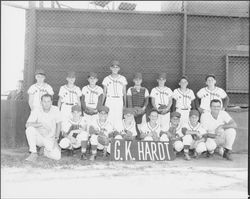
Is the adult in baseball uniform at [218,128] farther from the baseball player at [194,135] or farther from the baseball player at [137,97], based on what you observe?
the baseball player at [137,97]

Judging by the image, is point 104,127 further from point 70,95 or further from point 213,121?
point 213,121

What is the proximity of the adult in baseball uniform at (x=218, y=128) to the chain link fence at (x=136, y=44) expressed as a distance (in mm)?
1499

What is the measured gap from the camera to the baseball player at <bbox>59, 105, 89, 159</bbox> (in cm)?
664

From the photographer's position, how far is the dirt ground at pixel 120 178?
412 centimetres

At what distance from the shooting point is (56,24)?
8453 millimetres

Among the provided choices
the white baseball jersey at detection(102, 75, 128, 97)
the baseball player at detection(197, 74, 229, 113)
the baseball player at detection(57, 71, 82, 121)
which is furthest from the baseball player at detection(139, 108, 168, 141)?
the baseball player at detection(57, 71, 82, 121)

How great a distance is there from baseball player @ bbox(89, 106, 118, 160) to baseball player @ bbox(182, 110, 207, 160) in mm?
1403

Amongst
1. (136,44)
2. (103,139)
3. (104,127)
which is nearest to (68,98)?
(104,127)

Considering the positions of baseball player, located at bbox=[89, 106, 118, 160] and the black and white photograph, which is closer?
the black and white photograph

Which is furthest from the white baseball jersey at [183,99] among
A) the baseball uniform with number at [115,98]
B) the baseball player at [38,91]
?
the baseball player at [38,91]

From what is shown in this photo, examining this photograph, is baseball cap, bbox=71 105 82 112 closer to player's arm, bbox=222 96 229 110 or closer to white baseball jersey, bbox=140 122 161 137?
white baseball jersey, bbox=140 122 161 137

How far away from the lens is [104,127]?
6.92m

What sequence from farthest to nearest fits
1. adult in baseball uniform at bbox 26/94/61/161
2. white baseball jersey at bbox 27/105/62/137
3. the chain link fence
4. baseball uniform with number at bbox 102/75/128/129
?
the chain link fence → baseball uniform with number at bbox 102/75/128/129 → white baseball jersey at bbox 27/105/62/137 → adult in baseball uniform at bbox 26/94/61/161

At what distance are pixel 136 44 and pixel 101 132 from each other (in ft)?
9.10
